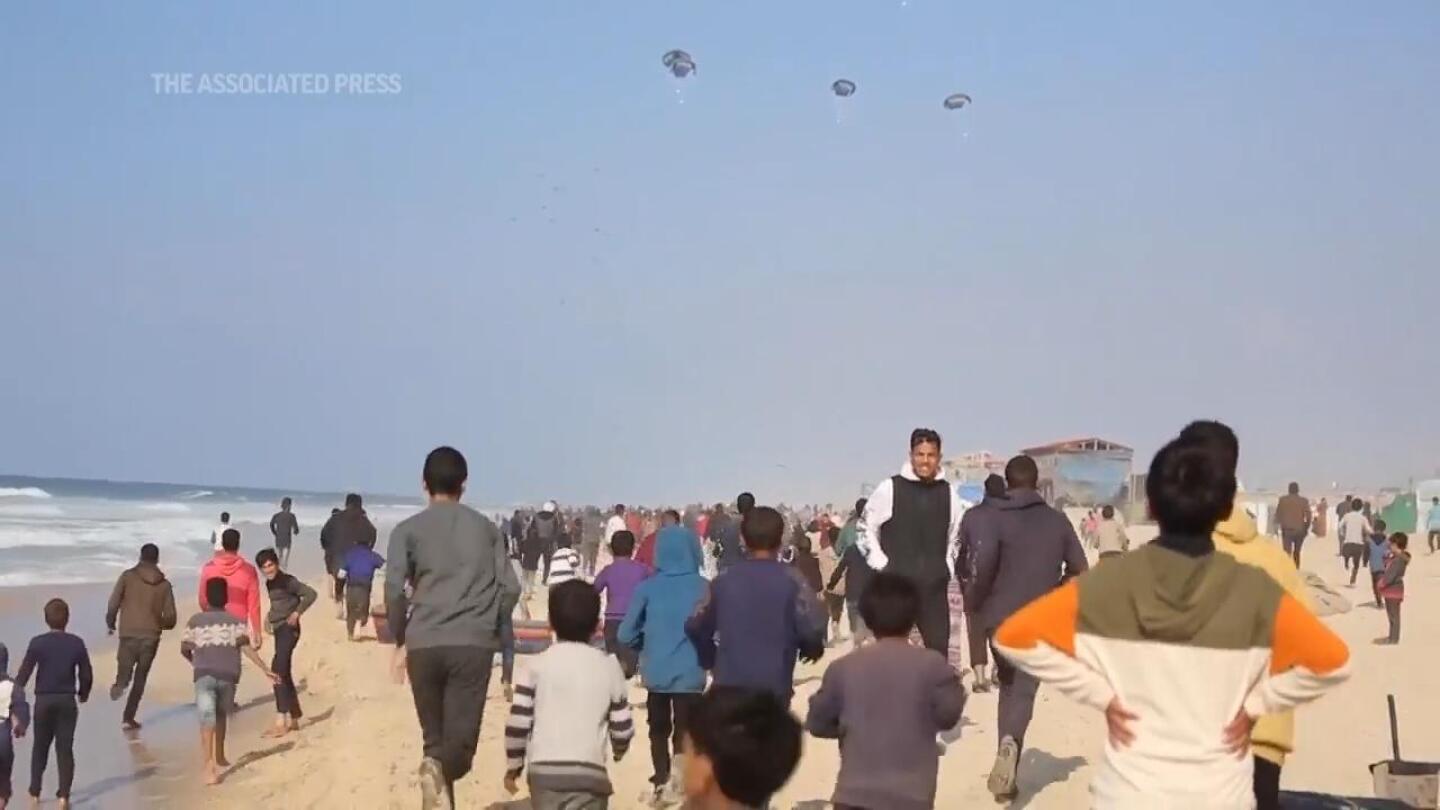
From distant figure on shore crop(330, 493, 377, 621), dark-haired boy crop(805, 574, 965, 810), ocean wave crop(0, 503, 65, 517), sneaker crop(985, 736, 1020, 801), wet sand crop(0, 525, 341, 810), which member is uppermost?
ocean wave crop(0, 503, 65, 517)

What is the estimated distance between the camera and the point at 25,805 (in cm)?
1020

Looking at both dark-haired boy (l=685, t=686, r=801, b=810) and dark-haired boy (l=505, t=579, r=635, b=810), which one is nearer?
dark-haired boy (l=685, t=686, r=801, b=810)

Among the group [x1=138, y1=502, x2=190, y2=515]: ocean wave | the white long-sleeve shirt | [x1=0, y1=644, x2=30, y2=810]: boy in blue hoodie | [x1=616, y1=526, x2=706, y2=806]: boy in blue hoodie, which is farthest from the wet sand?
[x1=138, y1=502, x2=190, y2=515]: ocean wave

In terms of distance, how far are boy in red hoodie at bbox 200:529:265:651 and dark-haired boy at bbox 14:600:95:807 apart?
132 cm

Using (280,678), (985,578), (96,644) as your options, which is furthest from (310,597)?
(96,644)

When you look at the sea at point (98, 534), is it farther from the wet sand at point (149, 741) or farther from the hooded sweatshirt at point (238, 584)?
the hooded sweatshirt at point (238, 584)

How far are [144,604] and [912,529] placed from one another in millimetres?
7237

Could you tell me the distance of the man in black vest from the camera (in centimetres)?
806

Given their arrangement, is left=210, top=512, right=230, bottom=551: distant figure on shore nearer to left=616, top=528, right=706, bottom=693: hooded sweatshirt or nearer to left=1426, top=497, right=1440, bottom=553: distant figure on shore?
left=616, top=528, right=706, bottom=693: hooded sweatshirt

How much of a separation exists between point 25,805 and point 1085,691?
8.85 meters

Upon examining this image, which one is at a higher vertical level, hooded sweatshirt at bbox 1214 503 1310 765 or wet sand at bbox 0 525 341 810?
hooded sweatshirt at bbox 1214 503 1310 765

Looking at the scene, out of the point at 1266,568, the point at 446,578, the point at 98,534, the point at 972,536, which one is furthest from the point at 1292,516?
the point at 98,534

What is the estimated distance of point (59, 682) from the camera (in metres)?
9.48

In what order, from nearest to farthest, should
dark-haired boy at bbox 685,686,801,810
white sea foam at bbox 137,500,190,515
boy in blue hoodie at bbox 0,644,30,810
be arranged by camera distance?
dark-haired boy at bbox 685,686,801,810 → boy in blue hoodie at bbox 0,644,30,810 → white sea foam at bbox 137,500,190,515
